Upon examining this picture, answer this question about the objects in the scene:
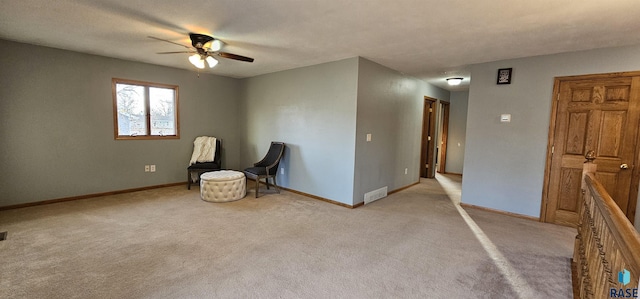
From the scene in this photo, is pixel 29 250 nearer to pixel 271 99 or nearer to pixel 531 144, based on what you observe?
pixel 271 99

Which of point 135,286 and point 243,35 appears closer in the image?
point 135,286

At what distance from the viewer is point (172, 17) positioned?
8.96ft

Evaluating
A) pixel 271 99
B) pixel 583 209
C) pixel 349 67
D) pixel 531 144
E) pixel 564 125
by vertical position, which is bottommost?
pixel 583 209

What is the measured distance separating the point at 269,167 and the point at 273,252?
2336mm

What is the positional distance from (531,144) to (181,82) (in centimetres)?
590

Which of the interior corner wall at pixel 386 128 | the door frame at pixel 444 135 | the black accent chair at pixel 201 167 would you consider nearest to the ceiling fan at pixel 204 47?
the interior corner wall at pixel 386 128

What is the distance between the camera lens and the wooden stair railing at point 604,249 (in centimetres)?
112

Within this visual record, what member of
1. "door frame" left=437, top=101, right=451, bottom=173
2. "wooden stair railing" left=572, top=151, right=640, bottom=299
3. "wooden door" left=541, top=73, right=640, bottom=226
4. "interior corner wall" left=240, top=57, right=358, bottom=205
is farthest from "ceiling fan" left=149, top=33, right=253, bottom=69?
"door frame" left=437, top=101, right=451, bottom=173

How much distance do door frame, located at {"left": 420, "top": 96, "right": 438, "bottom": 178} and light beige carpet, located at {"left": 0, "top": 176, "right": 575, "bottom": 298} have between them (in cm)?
267

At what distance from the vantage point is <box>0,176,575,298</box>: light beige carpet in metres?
2.20

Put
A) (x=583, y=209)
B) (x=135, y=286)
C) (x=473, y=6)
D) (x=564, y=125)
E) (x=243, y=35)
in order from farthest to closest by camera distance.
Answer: (x=564, y=125) → (x=243, y=35) → (x=583, y=209) → (x=473, y=6) → (x=135, y=286)

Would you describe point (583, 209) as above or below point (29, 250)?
above

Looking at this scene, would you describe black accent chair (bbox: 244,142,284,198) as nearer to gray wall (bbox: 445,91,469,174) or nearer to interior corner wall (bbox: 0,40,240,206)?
interior corner wall (bbox: 0,40,240,206)

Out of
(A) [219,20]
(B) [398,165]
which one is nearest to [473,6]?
(A) [219,20]
